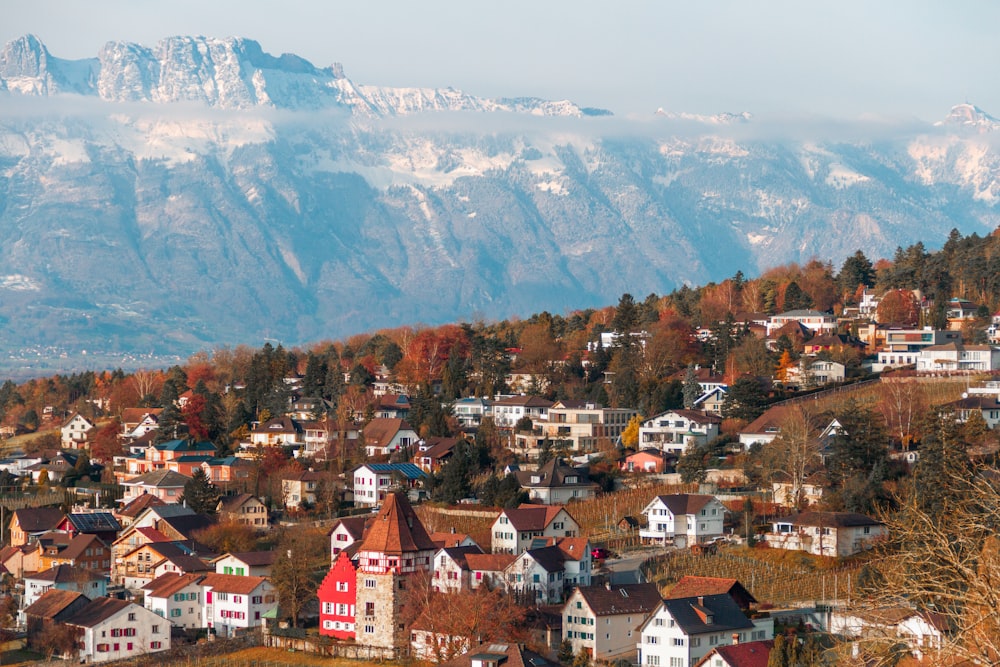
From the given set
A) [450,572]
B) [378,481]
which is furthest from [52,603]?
[378,481]

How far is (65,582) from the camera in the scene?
6756 cm

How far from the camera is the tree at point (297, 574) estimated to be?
6088 cm

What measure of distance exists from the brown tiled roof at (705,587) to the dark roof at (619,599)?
2.34 feet

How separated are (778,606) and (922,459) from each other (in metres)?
9.16

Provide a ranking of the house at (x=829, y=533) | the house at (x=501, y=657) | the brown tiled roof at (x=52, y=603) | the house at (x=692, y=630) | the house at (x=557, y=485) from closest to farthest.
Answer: the house at (x=501, y=657), the house at (x=692, y=630), the house at (x=829, y=533), the brown tiled roof at (x=52, y=603), the house at (x=557, y=485)

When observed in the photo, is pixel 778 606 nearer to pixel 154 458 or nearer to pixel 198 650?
pixel 198 650

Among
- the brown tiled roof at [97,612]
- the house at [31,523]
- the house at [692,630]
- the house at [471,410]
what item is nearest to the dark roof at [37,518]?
the house at [31,523]

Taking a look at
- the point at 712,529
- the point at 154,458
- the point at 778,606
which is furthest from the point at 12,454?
the point at 778,606

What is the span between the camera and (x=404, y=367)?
99312 millimetres

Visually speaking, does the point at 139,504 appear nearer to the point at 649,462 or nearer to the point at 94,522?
the point at 94,522

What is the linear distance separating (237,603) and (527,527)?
37.2 feet

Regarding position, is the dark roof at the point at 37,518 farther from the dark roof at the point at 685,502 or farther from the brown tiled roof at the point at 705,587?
the brown tiled roof at the point at 705,587

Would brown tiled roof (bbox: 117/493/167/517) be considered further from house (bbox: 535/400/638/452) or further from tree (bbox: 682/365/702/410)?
tree (bbox: 682/365/702/410)

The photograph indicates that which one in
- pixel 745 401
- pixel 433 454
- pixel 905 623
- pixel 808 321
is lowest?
pixel 905 623
